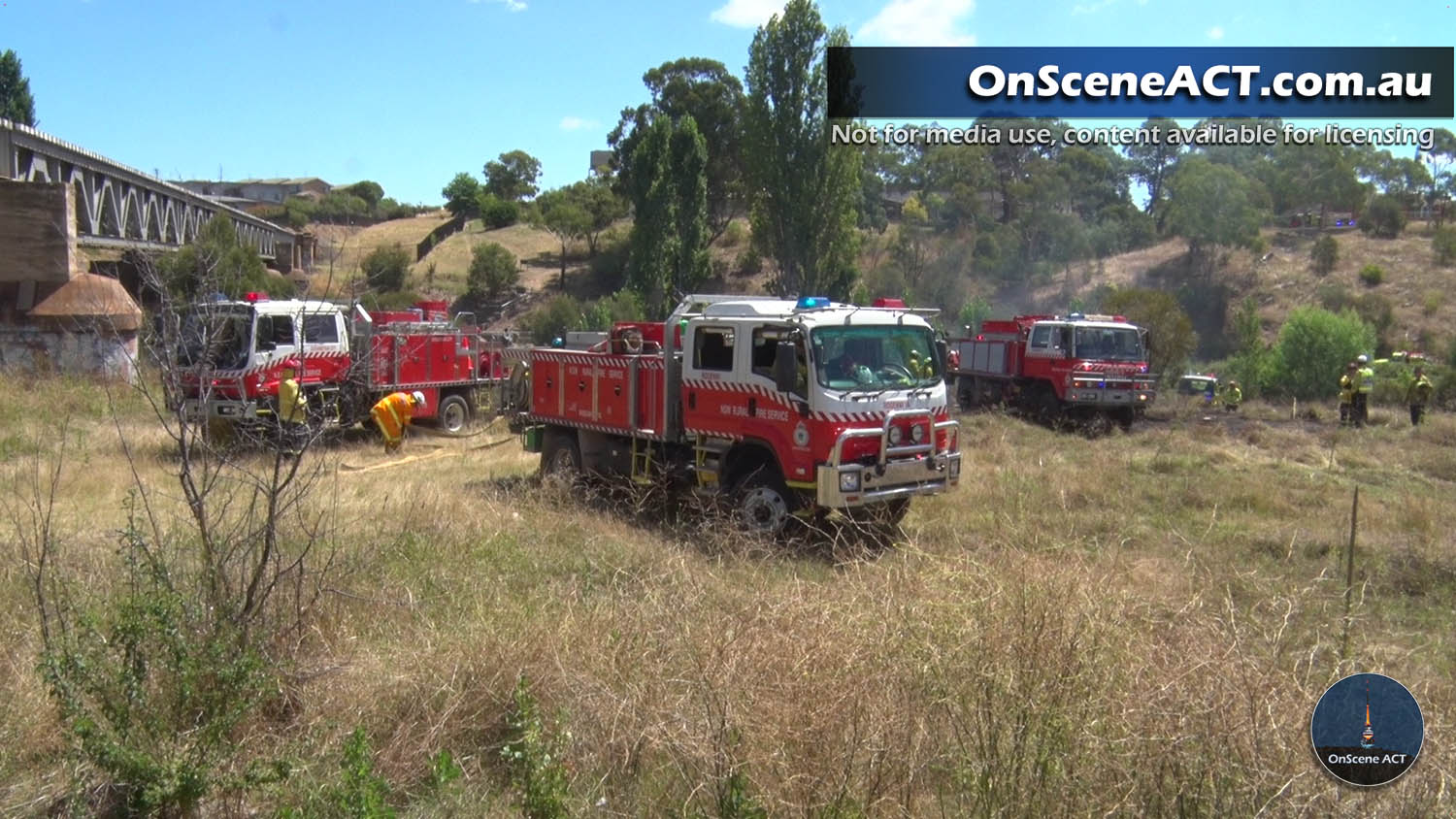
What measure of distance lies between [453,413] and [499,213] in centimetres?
4773

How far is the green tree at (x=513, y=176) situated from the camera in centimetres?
7500

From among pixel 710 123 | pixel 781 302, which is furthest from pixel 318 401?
pixel 710 123

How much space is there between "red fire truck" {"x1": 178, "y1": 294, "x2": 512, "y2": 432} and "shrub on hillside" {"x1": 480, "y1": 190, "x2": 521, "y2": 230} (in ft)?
147

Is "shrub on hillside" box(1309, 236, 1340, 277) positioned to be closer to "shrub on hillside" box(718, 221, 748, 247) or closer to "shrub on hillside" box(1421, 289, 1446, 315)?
"shrub on hillside" box(1421, 289, 1446, 315)

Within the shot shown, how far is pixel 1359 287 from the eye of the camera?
40.3 meters

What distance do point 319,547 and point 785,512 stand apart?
12.7 ft

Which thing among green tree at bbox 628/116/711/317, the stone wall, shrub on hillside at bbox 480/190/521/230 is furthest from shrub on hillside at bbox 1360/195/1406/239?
the stone wall

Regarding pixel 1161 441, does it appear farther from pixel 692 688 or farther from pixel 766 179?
pixel 766 179

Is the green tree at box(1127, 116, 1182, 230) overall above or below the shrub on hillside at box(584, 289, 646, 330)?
above

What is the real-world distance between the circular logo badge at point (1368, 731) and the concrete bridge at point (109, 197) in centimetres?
1959

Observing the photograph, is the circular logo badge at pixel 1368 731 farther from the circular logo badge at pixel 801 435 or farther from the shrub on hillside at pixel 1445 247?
the shrub on hillside at pixel 1445 247

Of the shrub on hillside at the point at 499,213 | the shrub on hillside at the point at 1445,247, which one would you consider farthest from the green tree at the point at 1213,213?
the shrub on hillside at the point at 499,213

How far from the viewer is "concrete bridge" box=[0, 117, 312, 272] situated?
887 inches

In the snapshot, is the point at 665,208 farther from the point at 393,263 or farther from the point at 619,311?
the point at 393,263
